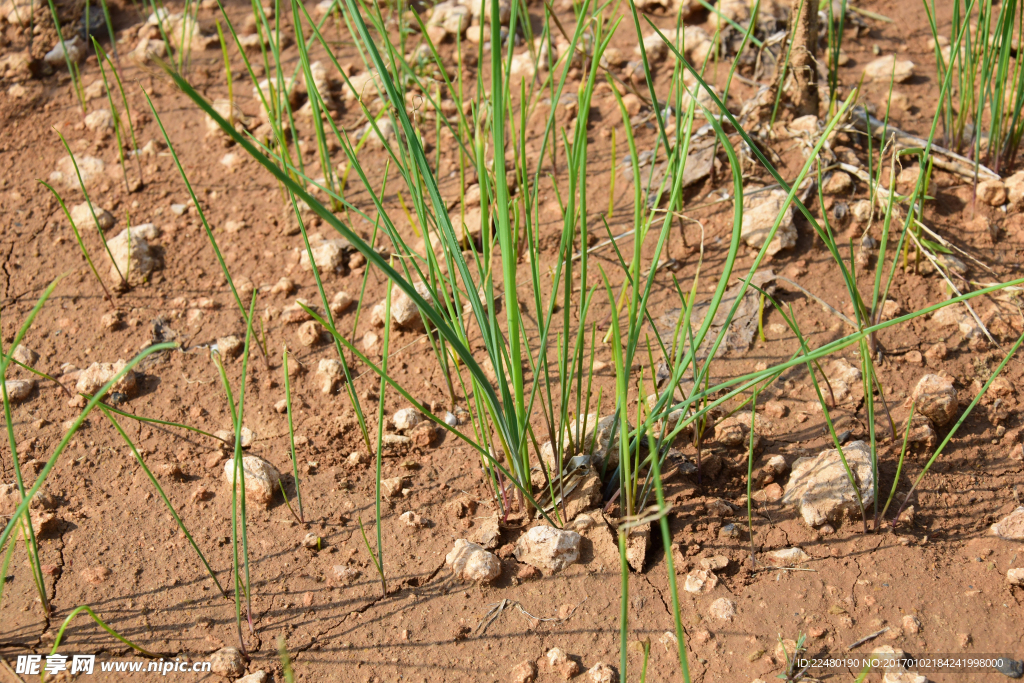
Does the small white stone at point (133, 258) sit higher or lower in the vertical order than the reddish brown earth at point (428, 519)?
higher

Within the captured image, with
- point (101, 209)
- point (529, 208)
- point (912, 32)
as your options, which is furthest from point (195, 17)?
point (912, 32)

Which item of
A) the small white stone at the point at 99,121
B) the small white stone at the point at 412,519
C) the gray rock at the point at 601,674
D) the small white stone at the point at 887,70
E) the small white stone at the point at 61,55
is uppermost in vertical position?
the small white stone at the point at 61,55

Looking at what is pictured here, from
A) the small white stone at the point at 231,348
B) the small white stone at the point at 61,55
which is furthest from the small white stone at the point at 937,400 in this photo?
the small white stone at the point at 61,55

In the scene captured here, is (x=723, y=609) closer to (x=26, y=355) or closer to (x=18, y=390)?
(x=18, y=390)

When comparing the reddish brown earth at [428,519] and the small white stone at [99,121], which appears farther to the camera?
the small white stone at [99,121]

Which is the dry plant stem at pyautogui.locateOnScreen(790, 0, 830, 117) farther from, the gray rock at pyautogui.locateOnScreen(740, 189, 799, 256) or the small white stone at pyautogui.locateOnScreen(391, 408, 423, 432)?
the small white stone at pyautogui.locateOnScreen(391, 408, 423, 432)

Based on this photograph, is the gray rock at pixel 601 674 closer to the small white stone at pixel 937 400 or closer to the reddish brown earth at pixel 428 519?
the reddish brown earth at pixel 428 519

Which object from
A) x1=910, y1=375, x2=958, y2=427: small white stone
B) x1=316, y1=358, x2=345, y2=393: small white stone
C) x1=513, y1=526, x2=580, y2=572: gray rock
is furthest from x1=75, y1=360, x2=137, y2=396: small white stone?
x1=910, y1=375, x2=958, y2=427: small white stone

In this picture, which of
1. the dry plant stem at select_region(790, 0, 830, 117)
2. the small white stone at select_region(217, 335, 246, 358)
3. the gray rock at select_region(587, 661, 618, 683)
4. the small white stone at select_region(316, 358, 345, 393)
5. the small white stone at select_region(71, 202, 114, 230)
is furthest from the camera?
the small white stone at select_region(71, 202, 114, 230)

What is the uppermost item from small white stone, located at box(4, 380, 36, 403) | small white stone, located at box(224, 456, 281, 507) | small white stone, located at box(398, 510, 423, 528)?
small white stone, located at box(4, 380, 36, 403)

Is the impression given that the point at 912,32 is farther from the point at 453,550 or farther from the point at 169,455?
the point at 169,455

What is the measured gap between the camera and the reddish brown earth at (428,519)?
115 cm

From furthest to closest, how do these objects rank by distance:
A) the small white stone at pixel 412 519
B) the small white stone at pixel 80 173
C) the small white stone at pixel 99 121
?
the small white stone at pixel 99 121 → the small white stone at pixel 80 173 → the small white stone at pixel 412 519

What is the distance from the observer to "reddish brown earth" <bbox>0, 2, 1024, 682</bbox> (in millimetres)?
1153
